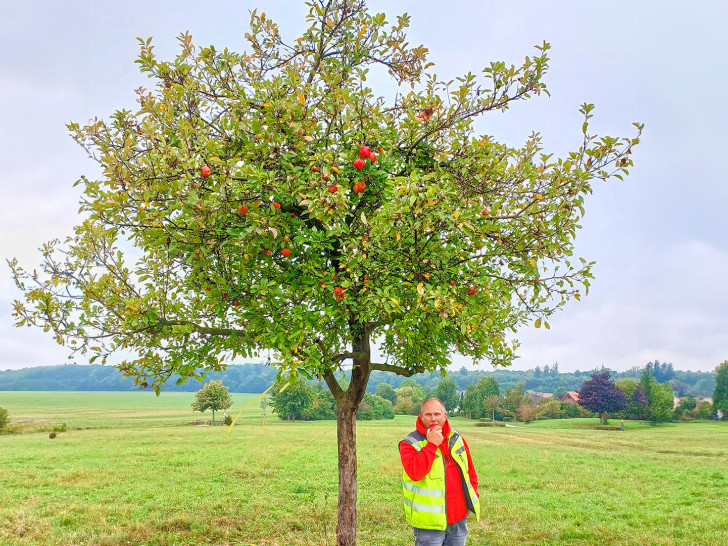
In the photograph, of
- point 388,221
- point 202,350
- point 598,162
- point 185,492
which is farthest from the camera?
point 185,492

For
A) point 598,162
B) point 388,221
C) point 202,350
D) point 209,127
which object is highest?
point 209,127

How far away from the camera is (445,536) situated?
6910 millimetres

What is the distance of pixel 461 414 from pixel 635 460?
160 ft

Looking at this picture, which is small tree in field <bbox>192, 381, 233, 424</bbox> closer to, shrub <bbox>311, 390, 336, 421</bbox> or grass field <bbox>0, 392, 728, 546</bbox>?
shrub <bbox>311, 390, 336, 421</bbox>

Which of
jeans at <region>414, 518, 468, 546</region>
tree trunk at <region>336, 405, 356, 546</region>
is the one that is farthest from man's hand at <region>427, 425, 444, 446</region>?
tree trunk at <region>336, 405, 356, 546</region>

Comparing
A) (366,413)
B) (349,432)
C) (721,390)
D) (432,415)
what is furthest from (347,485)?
(721,390)

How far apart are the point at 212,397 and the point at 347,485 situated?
142ft

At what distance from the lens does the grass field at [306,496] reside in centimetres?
1176

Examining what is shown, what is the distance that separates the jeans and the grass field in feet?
14.8

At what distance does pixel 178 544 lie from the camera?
10.9m

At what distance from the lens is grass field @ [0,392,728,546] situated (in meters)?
11.8

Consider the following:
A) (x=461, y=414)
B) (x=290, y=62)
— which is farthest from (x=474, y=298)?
(x=461, y=414)

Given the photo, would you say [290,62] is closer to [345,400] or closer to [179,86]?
[179,86]

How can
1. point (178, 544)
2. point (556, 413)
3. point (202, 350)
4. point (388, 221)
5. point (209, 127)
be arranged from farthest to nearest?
point (556, 413) < point (178, 544) < point (202, 350) < point (209, 127) < point (388, 221)
